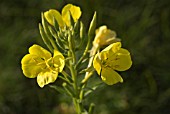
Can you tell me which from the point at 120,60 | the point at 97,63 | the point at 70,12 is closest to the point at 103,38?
the point at 70,12

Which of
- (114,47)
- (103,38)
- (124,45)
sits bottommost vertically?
(124,45)

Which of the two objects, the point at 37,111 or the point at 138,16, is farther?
the point at 138,16

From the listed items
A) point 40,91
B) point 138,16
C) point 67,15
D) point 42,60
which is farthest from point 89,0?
point 42,60

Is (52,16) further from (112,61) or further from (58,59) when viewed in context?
(112,61)

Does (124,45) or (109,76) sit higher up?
(109,76)

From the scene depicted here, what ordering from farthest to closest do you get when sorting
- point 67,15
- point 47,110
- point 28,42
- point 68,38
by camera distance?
point 28,42, point 47,110, point 67,15, point 68,38

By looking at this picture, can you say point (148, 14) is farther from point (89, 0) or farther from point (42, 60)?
point (42, 60)

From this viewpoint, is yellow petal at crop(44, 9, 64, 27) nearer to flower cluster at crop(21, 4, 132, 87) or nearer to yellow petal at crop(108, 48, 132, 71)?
flower cluster at crop(21, 4, 132, 87)
